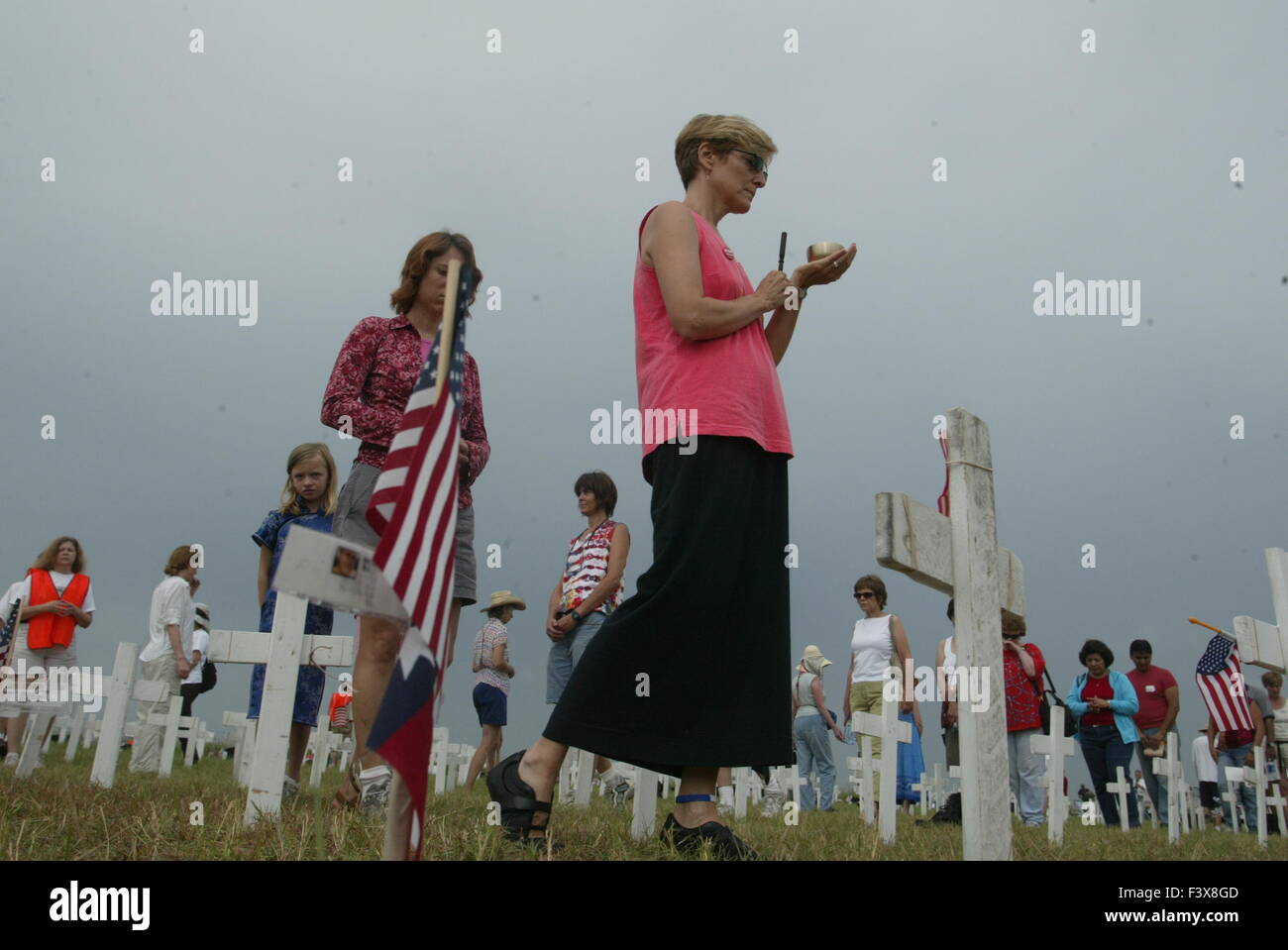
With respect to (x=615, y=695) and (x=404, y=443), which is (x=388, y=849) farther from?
(x=615, y=695)

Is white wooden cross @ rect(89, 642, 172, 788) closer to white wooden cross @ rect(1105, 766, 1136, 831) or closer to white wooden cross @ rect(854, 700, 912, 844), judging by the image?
white wooden cross @ rect(854, 700, 912, 844)

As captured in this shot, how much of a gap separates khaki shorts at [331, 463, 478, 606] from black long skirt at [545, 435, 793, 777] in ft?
3.42

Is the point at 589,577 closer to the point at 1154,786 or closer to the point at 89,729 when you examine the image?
the point at 1154,786

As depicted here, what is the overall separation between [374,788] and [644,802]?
1106mm

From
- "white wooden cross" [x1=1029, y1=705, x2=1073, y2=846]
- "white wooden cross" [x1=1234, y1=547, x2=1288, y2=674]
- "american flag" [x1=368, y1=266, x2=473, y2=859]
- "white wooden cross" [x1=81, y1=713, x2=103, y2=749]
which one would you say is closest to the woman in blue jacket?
"white wooden cross" [x1=1029, y1=705, x2=1073, y2=846]

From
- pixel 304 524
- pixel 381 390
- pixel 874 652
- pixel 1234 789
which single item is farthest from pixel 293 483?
pixel 1234 789

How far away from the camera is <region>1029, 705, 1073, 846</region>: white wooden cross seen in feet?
21.7
